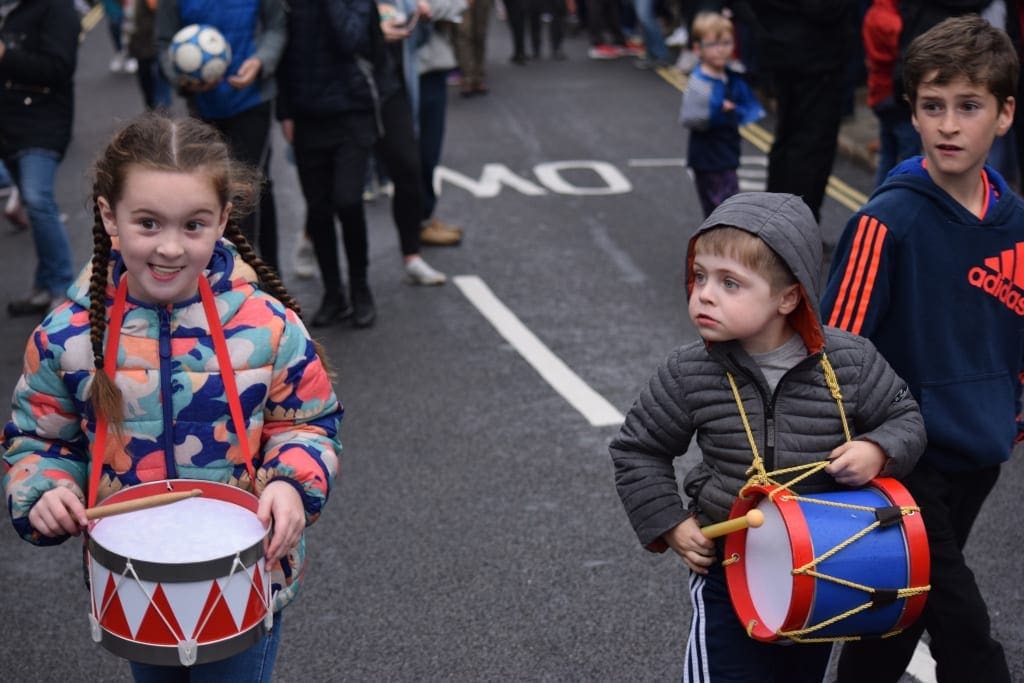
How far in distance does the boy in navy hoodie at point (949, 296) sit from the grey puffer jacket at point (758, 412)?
14.4 inches

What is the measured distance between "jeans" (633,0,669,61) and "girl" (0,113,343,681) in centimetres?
1493

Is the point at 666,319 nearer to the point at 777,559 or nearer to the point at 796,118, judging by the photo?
the point at 796,118

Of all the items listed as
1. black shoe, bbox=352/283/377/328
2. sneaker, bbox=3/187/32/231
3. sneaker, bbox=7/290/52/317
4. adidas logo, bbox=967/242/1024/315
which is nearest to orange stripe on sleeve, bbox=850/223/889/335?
adidas logo, bbox=967/242/1024/315

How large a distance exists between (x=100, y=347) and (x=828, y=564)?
1539 millimetres

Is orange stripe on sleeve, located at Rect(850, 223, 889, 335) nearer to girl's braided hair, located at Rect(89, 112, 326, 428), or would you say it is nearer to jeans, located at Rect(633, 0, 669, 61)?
girl's braided hair, located at Rect(89, 112, 326, 428)

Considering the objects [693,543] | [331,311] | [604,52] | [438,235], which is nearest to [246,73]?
[331,311]

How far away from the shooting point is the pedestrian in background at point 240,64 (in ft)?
24.2

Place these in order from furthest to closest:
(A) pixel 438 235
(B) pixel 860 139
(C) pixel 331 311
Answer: (B) pixel 860 139 → (A) pixel 438 235 → (C) pixel 331 311

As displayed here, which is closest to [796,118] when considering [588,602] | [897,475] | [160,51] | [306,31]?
[306,31]

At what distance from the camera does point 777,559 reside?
299 centimetres

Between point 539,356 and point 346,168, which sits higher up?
point 346,168

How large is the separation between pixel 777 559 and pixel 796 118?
20.1ft

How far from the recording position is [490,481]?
19.2ft

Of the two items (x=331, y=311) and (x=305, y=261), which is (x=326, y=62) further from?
(x=305, y=261)
